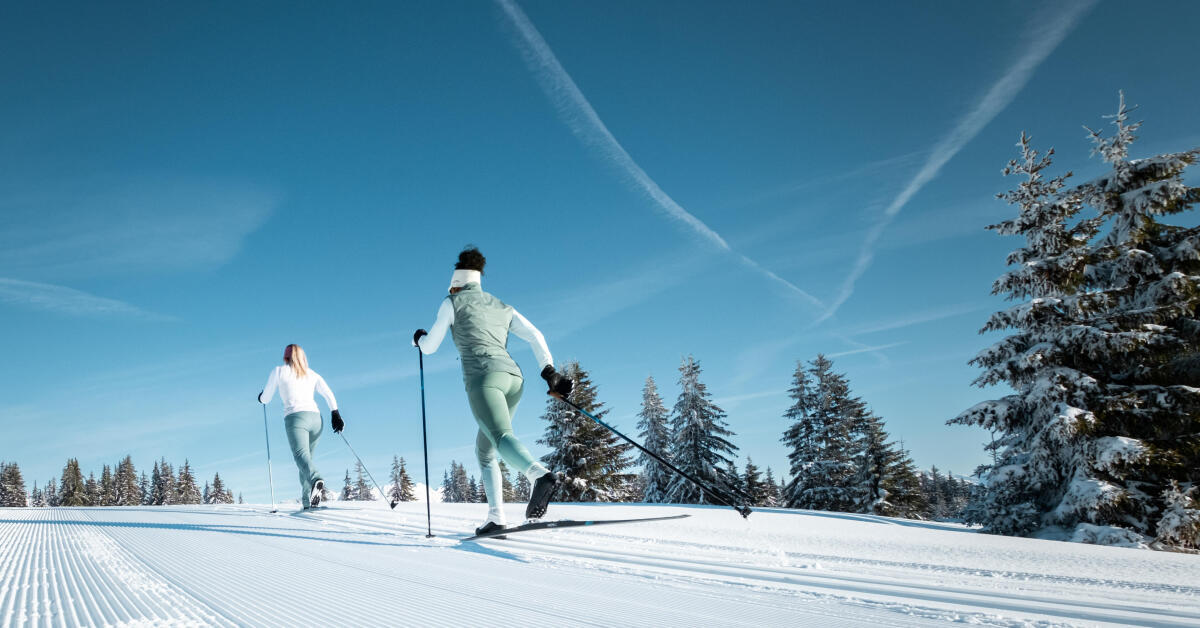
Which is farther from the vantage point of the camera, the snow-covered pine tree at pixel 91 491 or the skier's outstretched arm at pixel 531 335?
the snow-covered pine tree at pixel 91 491

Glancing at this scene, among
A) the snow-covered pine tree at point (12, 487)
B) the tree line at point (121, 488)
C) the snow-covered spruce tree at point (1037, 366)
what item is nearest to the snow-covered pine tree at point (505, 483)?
the snow-covered spruce tree at point (1037, 366)

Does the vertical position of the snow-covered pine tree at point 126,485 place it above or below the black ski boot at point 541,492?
below

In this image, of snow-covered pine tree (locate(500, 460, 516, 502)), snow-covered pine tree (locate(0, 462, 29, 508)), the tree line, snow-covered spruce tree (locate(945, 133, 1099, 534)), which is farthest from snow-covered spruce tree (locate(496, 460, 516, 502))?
snow-covered pine tree (locate(0, 462, 29, 508))

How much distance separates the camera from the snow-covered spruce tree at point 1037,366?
444 inches

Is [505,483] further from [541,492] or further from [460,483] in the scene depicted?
[541,492]

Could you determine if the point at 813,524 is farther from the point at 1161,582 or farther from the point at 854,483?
the point at 854,483

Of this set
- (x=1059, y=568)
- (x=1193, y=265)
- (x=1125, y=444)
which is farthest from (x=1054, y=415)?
(x=1059, y=568)

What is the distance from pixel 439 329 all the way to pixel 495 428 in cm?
97

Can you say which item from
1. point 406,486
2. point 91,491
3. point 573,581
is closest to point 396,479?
point 406,486

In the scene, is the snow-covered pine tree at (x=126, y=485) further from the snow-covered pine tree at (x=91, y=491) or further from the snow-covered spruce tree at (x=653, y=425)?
the snow-covered spruce tree at (x=653, y=425)

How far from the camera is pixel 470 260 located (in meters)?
5.11

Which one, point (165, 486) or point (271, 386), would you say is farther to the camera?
point (165, 486)

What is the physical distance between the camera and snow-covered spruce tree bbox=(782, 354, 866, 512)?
28.0 meters

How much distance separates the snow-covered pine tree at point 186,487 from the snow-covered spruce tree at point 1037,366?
7128cm
